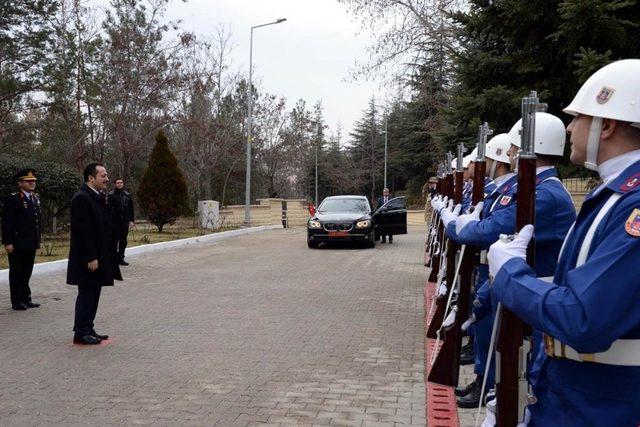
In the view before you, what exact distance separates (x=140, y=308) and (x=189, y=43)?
20.4 metres

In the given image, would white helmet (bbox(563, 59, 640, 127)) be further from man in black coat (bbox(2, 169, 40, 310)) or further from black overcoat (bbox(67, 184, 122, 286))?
man in black coat (bbox(2, 169, 40, 310))

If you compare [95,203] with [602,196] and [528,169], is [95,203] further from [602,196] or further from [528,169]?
[602,196]

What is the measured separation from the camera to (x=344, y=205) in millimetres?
21141

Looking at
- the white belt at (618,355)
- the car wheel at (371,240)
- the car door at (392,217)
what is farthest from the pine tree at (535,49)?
the car door at (392,217)

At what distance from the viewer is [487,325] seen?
4.64 meters

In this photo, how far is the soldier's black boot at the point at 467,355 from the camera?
6.48m

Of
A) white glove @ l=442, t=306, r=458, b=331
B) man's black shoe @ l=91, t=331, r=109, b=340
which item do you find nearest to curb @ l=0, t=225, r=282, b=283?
man's black shoe @ l=91, t=331, r=109, b=340

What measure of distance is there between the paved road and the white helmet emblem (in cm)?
323

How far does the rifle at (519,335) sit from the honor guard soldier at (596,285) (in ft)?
0.83

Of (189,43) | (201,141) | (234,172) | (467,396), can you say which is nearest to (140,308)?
(467,396)

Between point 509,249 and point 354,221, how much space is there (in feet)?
56.3

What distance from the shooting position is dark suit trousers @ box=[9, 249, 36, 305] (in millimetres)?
9047

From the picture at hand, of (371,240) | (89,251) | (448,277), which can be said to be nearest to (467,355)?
(448,277)

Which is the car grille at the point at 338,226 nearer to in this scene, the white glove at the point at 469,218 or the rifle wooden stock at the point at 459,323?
the rifle wooden stock at the point at 459,323
